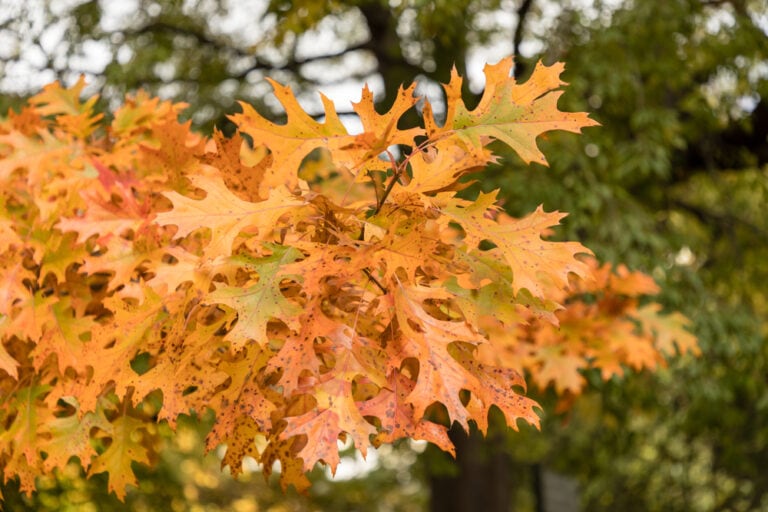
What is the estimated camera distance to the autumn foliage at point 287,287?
5.80 ft

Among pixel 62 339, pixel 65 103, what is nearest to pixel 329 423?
pixel 62 339

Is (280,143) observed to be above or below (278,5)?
above

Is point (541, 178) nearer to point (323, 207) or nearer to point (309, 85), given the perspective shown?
point (309, 85)

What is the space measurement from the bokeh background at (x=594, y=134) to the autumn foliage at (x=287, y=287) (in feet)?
4.50

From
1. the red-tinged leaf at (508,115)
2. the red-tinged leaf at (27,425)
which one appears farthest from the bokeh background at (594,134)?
the red-tinged leaf at (508,115)

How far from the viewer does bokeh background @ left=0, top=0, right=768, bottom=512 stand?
549cm

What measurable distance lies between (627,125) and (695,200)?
7.44 feet

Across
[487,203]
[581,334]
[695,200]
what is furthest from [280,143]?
[695,200]

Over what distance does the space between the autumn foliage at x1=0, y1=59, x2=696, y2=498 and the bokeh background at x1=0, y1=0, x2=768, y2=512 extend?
1370 mm

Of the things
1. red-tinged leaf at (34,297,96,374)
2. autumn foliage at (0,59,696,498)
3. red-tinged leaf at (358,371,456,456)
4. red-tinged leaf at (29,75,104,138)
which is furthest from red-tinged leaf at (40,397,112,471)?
red-tinged leaf at (29,75,104,138)

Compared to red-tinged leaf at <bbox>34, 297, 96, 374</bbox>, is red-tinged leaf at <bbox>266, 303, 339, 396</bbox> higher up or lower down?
higher up

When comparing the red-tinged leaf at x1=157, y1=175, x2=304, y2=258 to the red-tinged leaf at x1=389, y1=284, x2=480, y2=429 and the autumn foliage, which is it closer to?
the autumn foliage

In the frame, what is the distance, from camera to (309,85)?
297 inches

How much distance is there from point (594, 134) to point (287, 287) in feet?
13.8
